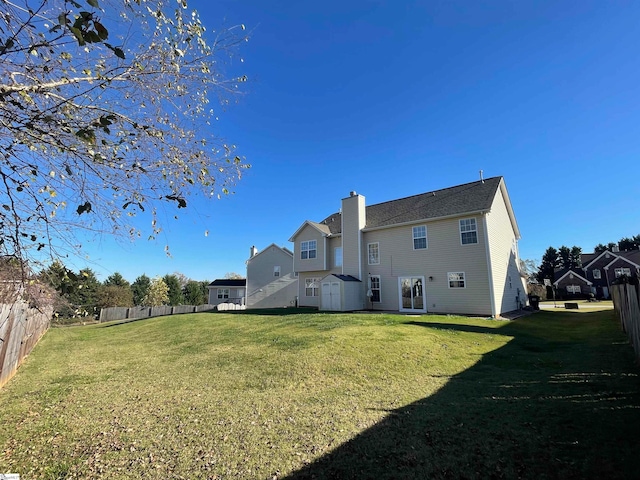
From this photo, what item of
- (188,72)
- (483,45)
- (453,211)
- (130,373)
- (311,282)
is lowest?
(130,373)

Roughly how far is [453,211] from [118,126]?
1796cm

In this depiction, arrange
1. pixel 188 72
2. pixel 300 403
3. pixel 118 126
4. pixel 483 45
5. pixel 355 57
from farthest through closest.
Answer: pixel 355 57
pixel 483 45
pixel 300 403
pixel 188 72
pixel 118 126

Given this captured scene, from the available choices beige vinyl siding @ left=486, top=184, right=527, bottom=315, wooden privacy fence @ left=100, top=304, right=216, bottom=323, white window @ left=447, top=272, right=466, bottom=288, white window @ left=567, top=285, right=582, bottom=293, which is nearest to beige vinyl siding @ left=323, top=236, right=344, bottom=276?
white window @ left=447, top=272, right=466, bottom=288

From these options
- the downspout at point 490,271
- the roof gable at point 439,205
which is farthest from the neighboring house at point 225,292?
the downspout at point 490,271

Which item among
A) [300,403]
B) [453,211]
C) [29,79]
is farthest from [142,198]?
[453,211]

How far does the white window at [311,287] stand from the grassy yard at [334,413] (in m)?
15.5

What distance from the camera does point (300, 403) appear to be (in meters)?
5.42

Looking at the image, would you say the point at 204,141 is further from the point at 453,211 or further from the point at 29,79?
the point at 453,211

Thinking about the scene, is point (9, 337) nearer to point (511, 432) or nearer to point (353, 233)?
point (511, 432)

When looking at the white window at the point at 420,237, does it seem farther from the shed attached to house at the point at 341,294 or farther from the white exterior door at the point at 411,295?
the shed attached to house at the point at 341,294

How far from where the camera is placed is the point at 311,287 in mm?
25734

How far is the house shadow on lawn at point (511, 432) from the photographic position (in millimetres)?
3254

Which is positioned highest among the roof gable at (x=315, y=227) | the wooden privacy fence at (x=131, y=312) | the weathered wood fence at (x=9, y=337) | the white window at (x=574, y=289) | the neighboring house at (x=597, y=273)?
the roof gable at (x=315, y=227)

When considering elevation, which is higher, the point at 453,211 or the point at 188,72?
the point at 453,211
